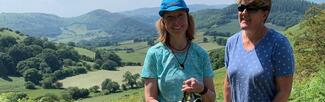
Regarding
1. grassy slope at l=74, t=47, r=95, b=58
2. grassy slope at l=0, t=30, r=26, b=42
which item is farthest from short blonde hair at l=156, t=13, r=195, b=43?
grassy slope at l=0, t=30, r=26, b=42

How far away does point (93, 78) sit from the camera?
118188 millimetres

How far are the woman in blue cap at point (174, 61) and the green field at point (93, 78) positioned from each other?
105 metres

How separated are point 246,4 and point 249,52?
0.41 meters

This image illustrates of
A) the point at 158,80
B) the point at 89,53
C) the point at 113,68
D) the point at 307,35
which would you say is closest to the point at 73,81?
the point at 113,68

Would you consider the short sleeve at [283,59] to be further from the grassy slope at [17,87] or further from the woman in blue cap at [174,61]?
the grassy slope at [17,87]

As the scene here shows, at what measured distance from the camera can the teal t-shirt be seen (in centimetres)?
372

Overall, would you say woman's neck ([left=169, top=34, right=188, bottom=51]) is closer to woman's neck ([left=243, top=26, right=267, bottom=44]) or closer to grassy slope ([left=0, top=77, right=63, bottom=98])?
woman's neck ([left=243, top=26, right=267, bottom=44])

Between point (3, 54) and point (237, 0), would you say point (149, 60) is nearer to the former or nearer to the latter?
point (237, 0)

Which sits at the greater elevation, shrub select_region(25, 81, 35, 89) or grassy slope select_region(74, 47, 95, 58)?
grassy slope select_region(74, 47, 95, 58)

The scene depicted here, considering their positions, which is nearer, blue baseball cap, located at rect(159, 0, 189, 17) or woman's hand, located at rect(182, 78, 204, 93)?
woman's hand, located at rect(182, 78, 204, 93)

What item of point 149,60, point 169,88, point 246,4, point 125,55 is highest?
point 246,4

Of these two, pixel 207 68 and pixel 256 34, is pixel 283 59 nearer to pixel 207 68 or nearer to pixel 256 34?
pixel 256 34

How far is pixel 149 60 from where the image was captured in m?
3.76

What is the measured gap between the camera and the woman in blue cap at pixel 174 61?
12.1 ft
